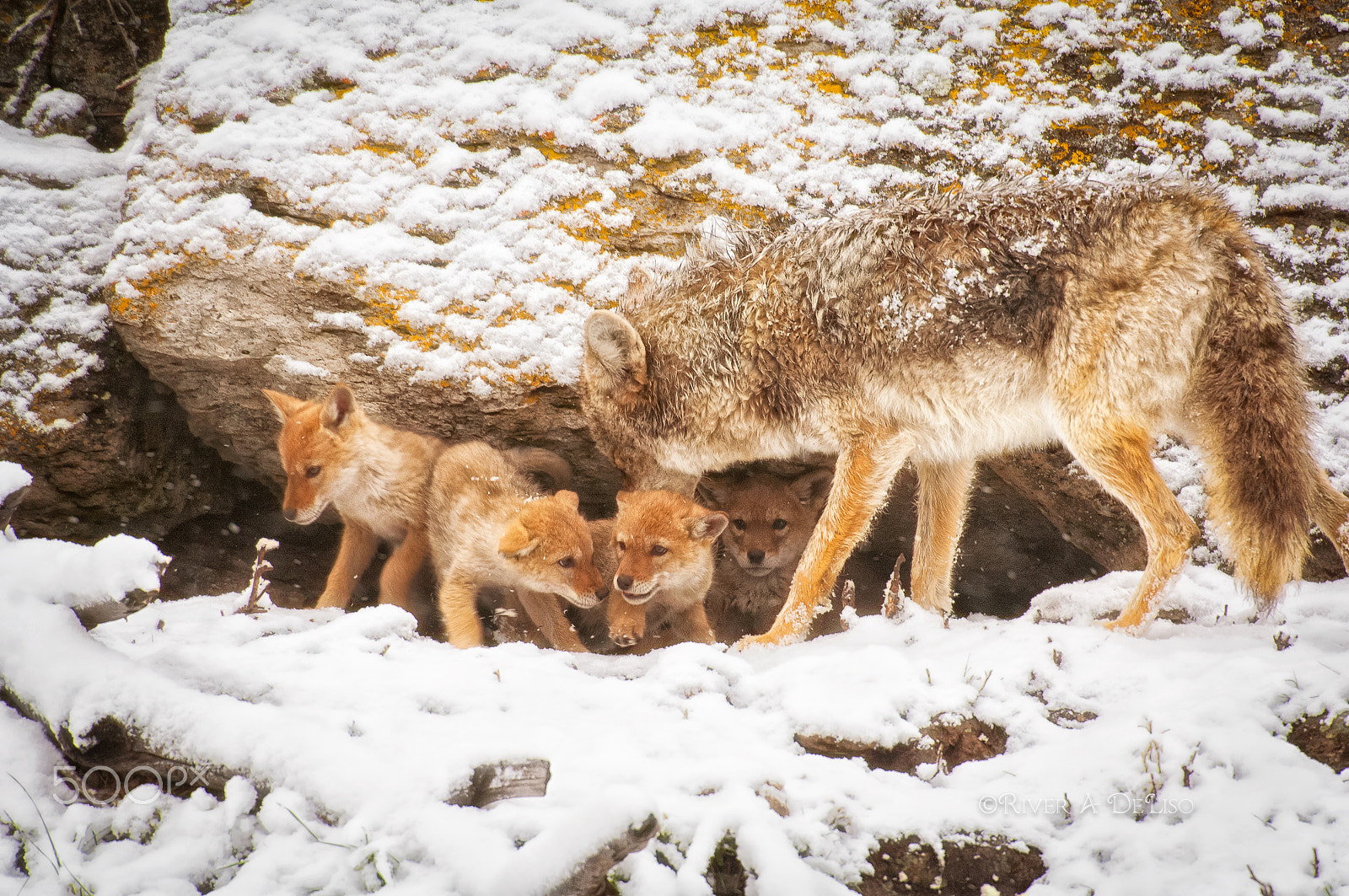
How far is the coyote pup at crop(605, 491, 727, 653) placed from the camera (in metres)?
4.02

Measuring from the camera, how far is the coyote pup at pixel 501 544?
4074mm

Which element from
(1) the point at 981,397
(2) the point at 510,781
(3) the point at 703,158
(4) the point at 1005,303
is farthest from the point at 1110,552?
(2) the point at 510,781

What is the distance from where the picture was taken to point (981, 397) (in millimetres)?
Result: 3367

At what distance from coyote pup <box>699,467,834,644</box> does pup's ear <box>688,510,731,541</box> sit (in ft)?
2.09

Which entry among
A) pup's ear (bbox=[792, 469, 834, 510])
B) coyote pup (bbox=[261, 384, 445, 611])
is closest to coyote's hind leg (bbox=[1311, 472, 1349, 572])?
pup's ear (bbox=[792, 469, 834, 510])

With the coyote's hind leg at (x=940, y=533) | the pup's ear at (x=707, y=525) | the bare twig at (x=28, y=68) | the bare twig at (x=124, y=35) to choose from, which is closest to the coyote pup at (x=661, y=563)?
→ the pup's ear at (x=707, y=525)

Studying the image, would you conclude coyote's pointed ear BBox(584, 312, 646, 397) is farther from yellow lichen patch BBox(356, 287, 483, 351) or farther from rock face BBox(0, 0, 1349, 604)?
yellow lichen patch BBox(356, 287, 483, 351)

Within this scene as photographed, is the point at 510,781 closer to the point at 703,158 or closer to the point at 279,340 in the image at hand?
the point at 279,340

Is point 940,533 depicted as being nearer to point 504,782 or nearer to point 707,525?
point 707,525

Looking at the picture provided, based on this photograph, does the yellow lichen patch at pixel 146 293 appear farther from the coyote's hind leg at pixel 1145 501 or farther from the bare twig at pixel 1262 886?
the bare twig at pixel 1262 886

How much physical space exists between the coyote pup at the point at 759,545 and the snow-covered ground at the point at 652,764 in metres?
2.05

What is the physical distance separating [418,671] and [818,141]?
400cm

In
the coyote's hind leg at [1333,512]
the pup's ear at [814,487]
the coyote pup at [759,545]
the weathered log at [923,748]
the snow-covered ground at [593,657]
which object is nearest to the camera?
the snow-covered ground at [593,657]

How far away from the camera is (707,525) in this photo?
4.32 metres
